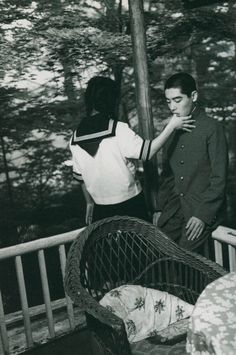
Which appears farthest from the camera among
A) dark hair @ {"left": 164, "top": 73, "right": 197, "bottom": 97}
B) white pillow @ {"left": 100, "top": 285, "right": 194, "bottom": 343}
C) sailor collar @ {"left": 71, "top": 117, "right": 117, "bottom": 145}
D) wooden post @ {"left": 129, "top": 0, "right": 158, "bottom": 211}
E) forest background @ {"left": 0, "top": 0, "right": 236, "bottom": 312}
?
forest background @ {"left": 0, "top": 0, "right": 236, "bottom": 312}

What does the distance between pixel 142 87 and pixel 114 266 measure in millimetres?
1094

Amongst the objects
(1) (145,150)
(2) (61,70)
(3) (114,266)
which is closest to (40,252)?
(3) (114,266)

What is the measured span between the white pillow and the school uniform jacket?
0.45 meters

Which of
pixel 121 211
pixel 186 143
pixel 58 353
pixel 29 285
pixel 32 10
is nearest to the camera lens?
pixel 186 143

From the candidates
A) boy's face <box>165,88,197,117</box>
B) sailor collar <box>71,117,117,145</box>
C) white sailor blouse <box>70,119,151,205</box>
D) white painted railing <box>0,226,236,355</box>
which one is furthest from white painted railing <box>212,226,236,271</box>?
sailor collar <box>71,117,117,145</box>

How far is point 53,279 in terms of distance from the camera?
460 centimetres

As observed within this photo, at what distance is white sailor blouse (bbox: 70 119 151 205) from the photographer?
93.4 inches

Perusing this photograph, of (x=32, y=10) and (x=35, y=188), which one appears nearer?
(x=32, y=10)

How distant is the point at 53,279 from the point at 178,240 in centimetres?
246

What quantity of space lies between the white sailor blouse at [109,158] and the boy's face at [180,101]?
230 millimetres

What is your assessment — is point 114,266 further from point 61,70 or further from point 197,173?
point 61,70

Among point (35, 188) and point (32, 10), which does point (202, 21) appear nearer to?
point (32, 10)

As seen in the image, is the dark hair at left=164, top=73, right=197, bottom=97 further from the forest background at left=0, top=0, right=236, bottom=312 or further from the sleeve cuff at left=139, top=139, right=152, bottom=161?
the forest background at left=0, top=0, right=236, bottom=312

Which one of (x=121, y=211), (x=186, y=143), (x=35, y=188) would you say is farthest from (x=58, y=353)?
(x=35, y=188)
